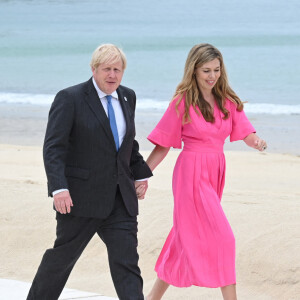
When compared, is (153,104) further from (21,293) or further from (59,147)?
(59,147)

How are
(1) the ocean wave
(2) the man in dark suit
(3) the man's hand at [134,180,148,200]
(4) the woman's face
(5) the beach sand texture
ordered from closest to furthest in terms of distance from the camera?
(2) the man in dark suit < (3) the man's hand at [134,180,148,200] < (4) the woman's face < (5) the beach sand texture < (1) the ocean wave

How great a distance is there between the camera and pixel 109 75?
12.6ft

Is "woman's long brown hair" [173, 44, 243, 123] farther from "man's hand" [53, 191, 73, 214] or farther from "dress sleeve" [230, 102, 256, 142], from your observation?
"man's hand" [53, 191, 73, 214]

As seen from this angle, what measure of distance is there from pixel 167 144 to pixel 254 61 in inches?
1121

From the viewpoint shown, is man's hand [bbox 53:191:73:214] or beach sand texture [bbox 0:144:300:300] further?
beach sand texture [bbox 0:144:300:300]

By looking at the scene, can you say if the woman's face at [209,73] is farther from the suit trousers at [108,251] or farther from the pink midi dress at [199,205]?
the suit trousers at [108,251]

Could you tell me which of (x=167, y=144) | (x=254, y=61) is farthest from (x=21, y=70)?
(x=167, y=144)

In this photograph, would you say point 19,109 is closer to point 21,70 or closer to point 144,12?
point 21,70

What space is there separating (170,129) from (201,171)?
0.32 meters

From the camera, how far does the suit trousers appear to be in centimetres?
385

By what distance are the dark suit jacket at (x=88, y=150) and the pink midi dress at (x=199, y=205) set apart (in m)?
0.50

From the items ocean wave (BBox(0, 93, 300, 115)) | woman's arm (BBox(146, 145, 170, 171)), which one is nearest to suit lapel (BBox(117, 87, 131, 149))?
woman's arm (BBox(146, 145, 170, 171))

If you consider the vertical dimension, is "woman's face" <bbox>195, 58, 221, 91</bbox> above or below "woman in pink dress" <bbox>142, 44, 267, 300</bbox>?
above

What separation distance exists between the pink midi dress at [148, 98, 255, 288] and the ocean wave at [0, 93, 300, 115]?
45.8ft
